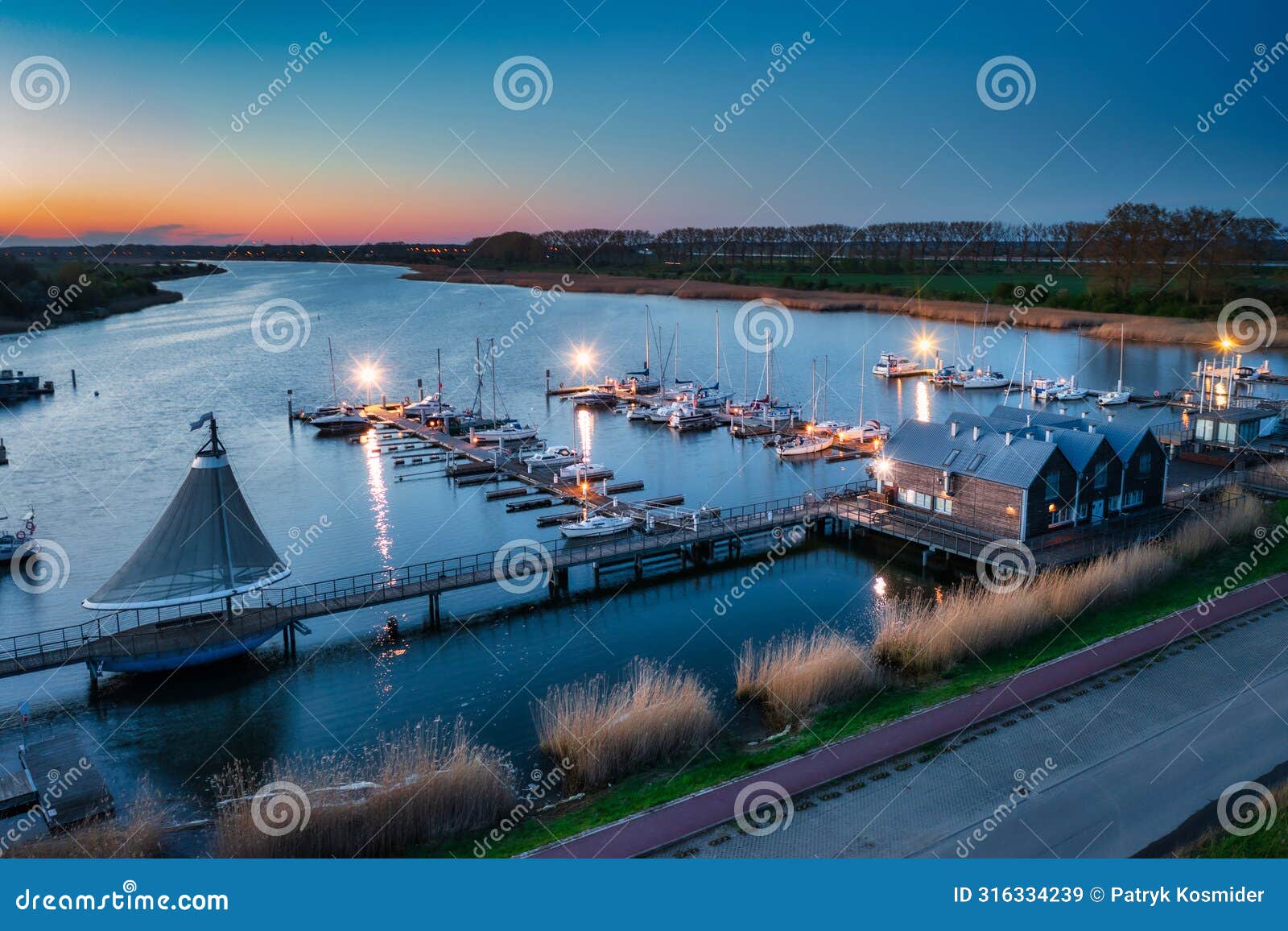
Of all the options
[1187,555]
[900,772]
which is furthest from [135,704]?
[1187,555]

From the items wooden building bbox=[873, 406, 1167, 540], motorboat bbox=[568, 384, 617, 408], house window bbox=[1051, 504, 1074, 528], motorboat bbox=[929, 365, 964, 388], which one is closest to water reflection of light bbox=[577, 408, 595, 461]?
motorboat bbox=[568, 384, 617, 408]

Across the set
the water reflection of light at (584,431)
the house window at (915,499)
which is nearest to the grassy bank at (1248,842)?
the house window at (915,499)

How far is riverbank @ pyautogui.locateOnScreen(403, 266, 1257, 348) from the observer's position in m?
66.2

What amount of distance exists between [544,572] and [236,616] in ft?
23.3

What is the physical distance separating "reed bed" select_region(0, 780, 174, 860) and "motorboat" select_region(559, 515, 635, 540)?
46.8 ft

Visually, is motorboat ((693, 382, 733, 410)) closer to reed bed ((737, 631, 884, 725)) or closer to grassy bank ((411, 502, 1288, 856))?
grassy bank ((411, 502, 1288, 856))

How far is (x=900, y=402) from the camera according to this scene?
48.8 meters

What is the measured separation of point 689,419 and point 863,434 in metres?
8.36

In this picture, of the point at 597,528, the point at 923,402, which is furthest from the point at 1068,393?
the point at 597,528

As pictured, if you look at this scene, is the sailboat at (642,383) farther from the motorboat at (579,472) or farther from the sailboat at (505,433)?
the motorboat at (579,472)

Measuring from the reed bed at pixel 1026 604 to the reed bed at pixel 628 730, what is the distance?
3.99 m

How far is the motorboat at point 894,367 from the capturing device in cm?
5638

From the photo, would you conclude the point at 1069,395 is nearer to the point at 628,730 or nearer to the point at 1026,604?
the point at 1026,604

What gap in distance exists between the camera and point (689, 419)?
43719 mm
